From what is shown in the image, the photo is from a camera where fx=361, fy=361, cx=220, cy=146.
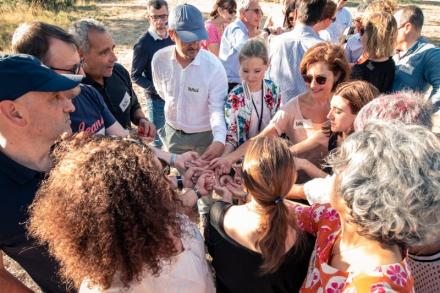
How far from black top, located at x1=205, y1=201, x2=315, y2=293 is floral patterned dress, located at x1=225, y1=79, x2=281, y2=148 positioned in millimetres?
1333

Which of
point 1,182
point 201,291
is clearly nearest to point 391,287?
point 201,291

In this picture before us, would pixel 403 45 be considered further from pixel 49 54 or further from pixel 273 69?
pixel 49 54

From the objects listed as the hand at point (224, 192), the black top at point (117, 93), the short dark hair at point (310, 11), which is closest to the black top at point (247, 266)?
the hand at point (224, 192)

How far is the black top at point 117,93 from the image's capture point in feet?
10.1

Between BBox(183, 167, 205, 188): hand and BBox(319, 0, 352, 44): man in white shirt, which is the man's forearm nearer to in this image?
BBox(183, 167, 205, 188): hand

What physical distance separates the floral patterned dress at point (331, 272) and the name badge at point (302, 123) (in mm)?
1114

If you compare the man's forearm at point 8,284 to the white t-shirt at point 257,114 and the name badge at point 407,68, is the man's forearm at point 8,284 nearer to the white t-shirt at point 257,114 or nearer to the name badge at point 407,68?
the white t-shirt at point 257,114

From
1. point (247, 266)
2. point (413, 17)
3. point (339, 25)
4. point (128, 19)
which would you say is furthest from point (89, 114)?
point (128, 19)

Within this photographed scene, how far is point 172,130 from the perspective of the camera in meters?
3.68

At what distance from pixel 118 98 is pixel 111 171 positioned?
6.73ft

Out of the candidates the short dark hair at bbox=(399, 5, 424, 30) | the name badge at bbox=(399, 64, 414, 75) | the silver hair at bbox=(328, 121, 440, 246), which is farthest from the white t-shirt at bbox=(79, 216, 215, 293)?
the short dark hair at bbox=(399, 5, 424, 30)

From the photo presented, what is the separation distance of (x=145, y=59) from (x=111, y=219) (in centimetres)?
341

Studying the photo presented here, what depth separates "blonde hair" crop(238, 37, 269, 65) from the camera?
316cm

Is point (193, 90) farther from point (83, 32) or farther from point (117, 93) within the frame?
point (83, 32)
